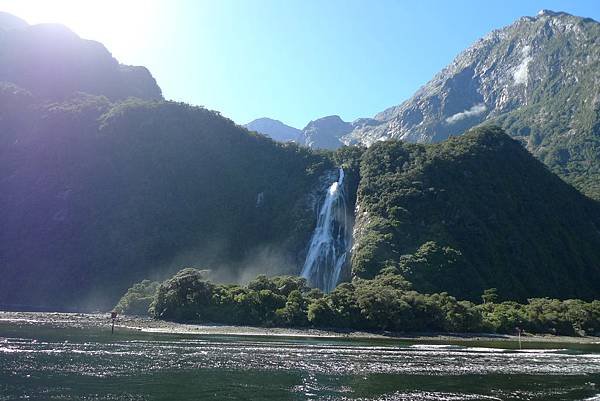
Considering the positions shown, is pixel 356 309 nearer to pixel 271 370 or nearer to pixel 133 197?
pixel 271 370

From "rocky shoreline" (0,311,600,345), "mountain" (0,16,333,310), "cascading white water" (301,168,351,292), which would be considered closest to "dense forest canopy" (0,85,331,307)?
"mountain" (0,16,333,310)

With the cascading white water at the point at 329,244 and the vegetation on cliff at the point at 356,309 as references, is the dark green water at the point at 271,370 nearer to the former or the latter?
the vegetation on cliff at the point at 356,309

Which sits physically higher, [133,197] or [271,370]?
[133,197]

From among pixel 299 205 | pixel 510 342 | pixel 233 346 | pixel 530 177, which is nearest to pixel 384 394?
pixel 233 346

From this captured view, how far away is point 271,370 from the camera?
38.1 metres

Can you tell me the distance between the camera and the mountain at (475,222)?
345 ft

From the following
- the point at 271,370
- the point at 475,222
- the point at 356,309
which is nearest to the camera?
the point at 271,370

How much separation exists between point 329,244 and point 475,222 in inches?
1257

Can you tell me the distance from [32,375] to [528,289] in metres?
97.5

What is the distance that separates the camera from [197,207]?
153 meters

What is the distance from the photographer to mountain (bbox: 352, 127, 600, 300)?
105m

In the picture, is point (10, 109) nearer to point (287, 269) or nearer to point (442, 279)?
point (287, 269)

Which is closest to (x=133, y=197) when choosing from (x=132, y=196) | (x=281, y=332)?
(x=132, y=196)

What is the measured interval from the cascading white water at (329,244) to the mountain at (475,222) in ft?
13.5
